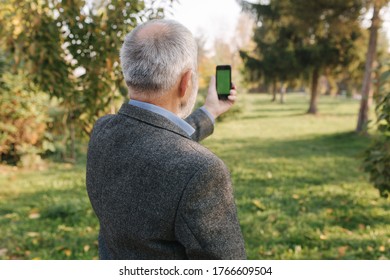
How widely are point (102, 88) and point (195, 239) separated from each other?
244cm

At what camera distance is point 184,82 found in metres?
1.33

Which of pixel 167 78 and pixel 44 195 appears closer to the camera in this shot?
pixel 167 78

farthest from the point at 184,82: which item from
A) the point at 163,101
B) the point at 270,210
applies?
the point at 270,210

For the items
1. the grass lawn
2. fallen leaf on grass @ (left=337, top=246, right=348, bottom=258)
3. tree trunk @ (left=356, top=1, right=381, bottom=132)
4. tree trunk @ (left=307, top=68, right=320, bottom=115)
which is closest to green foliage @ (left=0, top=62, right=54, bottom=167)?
the grass lawn

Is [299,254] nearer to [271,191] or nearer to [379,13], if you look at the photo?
[271,191]

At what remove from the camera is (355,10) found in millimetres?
13375

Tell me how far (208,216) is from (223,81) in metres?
0.89

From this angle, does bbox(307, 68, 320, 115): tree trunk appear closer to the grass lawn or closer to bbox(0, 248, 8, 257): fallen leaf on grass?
the grass lawn

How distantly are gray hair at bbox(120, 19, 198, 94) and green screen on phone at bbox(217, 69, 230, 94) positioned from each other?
551mm

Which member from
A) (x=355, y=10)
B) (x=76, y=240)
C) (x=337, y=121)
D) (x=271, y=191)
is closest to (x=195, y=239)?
(x=76, y=240)

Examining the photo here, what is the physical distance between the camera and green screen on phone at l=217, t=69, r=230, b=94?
1869mm

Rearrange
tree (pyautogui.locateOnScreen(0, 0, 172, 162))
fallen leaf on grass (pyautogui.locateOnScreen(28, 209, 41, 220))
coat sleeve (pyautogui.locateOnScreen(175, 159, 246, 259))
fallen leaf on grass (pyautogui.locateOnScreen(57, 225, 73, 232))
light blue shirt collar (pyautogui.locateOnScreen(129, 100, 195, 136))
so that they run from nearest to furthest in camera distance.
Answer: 1. coat sleeve (pyautogui.locateOnScreen(175, 159, 246, 259))
2. light blue shirt collar (pyautogui.locateOnScreen(129, 100, 195, 136))
3. tree (pyautogui.locateOnScreen(0, 0, 172, 162))
4. fallen leaf on grass (pyautogui.locateOnScreen(57, 225, 73, 232))
5. fallen leaf on grass (pyautogui.locateOnScreen(28, 209, 41, 220))

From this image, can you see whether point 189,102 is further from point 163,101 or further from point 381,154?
point 381,154

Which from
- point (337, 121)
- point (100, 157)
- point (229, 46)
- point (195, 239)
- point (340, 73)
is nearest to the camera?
point (195, 239)
